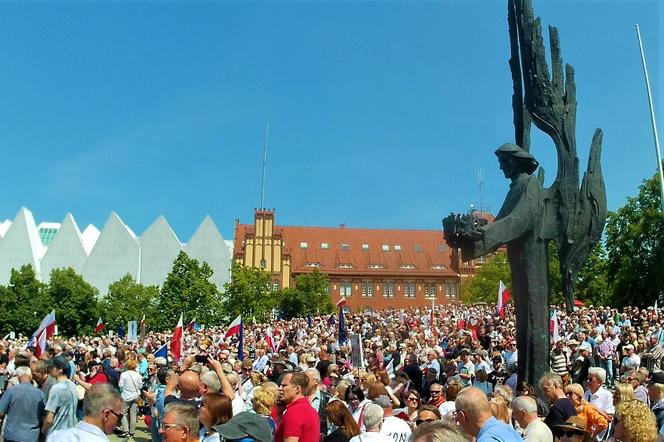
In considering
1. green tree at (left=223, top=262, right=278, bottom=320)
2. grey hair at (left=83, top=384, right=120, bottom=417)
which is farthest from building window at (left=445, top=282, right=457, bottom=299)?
grey hair at (left=83, top=384, right=120, bottom=417)

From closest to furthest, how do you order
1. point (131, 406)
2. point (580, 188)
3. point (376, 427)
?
point (376, 427)
point (580, 188)
point (131, 406)

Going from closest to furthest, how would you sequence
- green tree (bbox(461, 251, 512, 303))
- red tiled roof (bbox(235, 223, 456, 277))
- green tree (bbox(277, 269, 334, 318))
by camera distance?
green tree (bbox(277, 269, 334, 318))
green tree (bbox(461, 251, 512, 303))
red tiled roof (bbox(235, 223, 456, 277))

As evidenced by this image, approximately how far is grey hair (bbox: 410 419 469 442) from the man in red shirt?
259cm

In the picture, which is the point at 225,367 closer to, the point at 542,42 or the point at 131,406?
the point at 131,406

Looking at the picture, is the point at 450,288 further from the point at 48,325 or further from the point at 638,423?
the point at 638,423

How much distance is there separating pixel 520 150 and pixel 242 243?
8935 centimetres

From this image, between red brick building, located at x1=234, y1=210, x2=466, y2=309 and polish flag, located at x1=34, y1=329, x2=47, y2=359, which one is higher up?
red brick building, located at x1=234, y1=210, x2=466, y2=309

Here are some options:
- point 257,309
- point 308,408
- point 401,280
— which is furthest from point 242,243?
point 308,408

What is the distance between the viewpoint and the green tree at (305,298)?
3083 inches

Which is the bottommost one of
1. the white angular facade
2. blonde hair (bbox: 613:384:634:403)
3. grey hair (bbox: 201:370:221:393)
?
blonde hair (bbox: 613:384:634:403)

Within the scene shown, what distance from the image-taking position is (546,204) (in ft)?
33.3

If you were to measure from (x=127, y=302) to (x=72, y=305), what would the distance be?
267 inches

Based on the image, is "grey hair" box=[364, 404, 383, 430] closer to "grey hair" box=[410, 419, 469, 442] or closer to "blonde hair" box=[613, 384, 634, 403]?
"blonde hair" box=[613, 384, 634, 403]

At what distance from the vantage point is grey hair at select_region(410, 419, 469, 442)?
3.13 m
